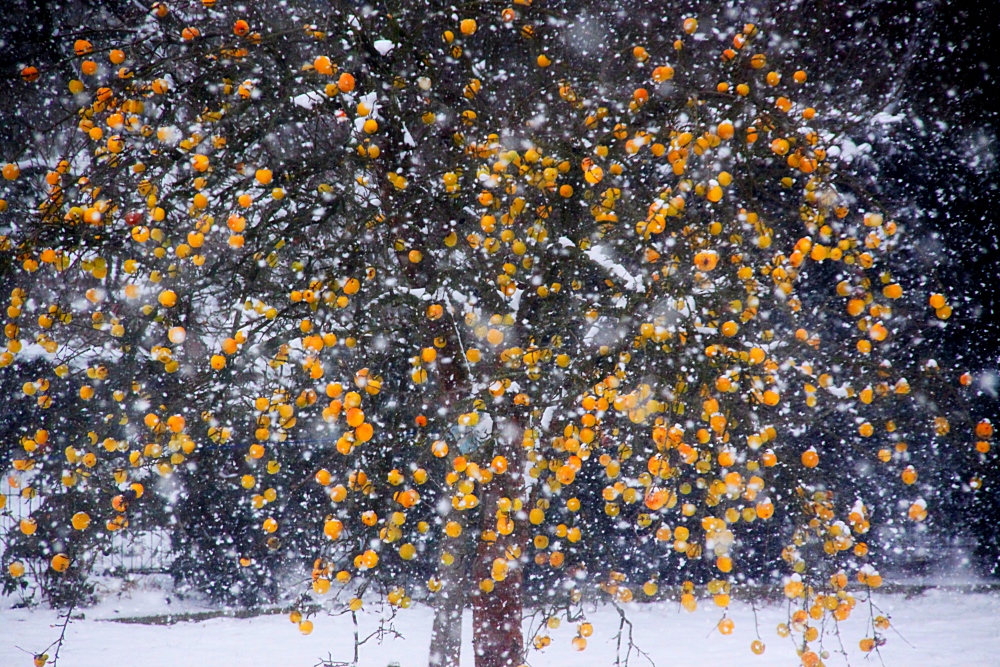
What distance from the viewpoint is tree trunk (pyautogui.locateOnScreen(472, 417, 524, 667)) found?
7.81ft

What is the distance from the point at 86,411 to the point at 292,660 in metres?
2.15

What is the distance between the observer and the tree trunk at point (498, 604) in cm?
238

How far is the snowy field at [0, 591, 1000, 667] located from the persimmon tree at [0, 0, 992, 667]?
5.56 feet

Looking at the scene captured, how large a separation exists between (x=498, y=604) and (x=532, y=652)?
1.78 meters

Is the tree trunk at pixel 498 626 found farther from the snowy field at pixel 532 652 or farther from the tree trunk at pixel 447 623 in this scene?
the snowy field at pixel 532 652

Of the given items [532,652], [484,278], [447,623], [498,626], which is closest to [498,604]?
[498,626]

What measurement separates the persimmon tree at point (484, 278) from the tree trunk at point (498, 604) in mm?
13

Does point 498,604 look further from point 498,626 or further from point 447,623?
point 447,623

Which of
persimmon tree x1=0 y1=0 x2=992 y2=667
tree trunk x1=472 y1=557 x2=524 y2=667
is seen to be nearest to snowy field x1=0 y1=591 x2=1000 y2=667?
tree trunk x1=472 y1=557 x2=524 y2=667

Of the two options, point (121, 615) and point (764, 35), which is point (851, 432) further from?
point (121, 615)

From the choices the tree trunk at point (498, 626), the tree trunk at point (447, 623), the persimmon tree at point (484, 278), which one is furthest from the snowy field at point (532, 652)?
the persimmon tree at point (484, 278)

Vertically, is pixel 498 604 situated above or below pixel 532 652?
above

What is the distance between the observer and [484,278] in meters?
2.24

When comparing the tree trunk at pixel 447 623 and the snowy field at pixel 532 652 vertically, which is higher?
the tree trunk at pixel 447 623
